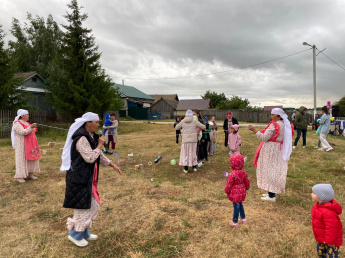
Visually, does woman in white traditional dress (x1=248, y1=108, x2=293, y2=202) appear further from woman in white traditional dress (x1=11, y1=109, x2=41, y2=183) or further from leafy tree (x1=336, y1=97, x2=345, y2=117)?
leafy tree (x1=336, y1=97, x2=345, y2=117)

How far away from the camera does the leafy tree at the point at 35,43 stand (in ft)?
96.7

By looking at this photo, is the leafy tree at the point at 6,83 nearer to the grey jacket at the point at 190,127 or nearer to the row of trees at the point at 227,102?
the grey jacket at the point at 190,127

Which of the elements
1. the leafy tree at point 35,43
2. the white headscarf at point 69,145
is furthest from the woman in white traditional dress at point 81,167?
the leafy tree at point 35,43

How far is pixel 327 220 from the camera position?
7.97ft

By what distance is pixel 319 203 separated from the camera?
256cm

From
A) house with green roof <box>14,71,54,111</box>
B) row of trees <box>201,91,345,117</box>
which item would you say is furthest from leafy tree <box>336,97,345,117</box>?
house with green roof <box>14,71,54,111</box>

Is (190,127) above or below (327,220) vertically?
above

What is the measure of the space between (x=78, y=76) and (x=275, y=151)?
19.3m

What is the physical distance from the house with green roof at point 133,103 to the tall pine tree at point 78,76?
1639 centimetres

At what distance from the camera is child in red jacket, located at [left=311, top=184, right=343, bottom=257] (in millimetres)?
2418

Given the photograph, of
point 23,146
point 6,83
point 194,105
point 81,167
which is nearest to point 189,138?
point 81,167

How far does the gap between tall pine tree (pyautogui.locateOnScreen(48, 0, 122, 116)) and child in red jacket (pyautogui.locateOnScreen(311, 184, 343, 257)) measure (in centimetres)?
1878

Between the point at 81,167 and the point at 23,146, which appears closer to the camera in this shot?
the point at 81,167

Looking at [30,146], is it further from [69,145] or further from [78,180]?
[78,180]
